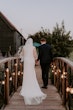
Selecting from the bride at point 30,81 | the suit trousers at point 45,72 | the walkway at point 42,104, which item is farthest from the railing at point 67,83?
the suit trousers at point 45,72

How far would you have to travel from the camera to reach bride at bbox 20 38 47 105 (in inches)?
404

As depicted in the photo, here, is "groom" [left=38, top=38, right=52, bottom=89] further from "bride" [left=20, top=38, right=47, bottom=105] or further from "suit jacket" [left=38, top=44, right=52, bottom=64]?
"bride" [left=20, top=38, right=47, bottom=105]

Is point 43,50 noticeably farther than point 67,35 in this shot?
No

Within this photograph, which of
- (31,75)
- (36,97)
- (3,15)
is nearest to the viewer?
(36,97)

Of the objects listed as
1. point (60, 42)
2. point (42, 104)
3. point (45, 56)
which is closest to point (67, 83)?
point (42, 104)

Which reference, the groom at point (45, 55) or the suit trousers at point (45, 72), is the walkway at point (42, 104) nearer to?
the suit trousers at point (45, 72)

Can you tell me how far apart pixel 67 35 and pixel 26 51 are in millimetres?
15185

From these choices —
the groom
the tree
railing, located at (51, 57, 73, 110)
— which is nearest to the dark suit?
the groom

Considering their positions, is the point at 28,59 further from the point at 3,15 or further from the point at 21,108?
the point at 3,15

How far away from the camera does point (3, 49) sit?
5725 cm

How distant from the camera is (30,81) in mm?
10953

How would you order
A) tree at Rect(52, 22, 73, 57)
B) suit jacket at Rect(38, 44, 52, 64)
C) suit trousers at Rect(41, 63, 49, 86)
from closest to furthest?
suit jacket at Rect(38, 44, 52, 64), suit trousers at Rect(41, 63, 49, 86), tree at Rect(52, 22, 73, 57)

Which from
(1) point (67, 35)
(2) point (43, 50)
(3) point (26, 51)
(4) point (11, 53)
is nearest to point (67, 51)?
(1) point (67, 35)

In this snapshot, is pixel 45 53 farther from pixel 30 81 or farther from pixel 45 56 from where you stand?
pixel 30 81
